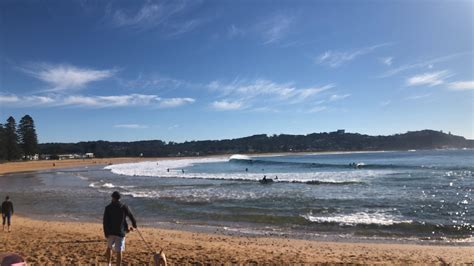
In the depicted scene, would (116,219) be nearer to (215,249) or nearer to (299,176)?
Result: (215,249)

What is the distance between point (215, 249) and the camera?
1144cm

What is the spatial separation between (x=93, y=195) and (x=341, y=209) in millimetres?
16253

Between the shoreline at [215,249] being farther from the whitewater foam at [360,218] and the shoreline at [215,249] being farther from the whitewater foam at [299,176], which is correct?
the whitewater foam at [299,176]

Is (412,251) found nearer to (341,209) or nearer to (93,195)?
(341,209)

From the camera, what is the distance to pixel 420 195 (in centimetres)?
2541

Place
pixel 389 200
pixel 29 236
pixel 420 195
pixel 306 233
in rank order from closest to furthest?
1. pixel 29 236
2. pixel 306 233
3. pixel 389 200
4. pixel 420 195

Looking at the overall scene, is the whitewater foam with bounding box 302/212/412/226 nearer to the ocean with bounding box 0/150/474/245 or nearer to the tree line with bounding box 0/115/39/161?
the ocean with bounding box 0/150/474/245

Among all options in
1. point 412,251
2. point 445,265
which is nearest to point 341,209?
point 412,251

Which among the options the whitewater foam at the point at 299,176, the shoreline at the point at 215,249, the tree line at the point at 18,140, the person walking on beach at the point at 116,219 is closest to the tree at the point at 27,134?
the tree line at the point at 18,140

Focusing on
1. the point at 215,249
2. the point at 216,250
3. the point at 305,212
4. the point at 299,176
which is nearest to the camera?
the point at 216,250

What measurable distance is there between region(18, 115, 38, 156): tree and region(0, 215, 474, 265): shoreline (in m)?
91.1

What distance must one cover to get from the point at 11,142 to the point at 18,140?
6.29m

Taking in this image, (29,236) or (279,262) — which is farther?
(29,236)

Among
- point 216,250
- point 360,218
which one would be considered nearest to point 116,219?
point 216,250
